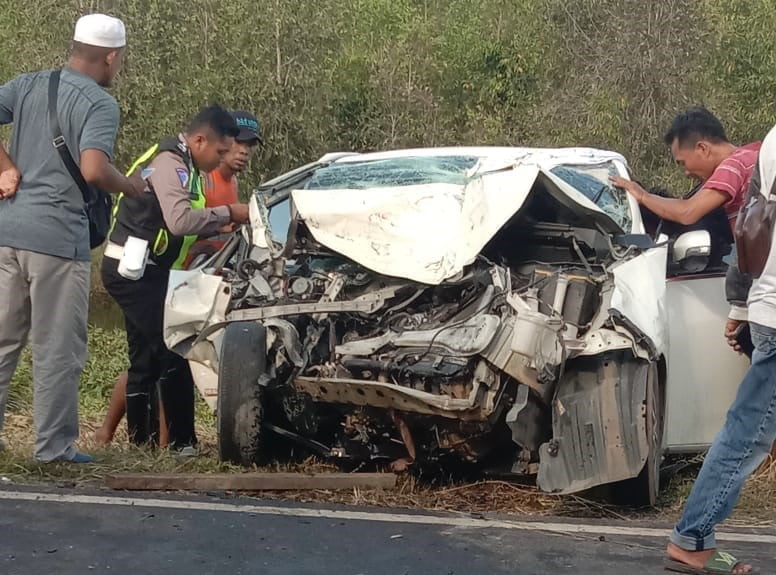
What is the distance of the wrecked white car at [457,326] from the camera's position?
4.53 meters

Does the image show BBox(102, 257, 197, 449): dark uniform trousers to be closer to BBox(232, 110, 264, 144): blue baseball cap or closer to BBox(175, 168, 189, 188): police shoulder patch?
BBox(175, 168, 189, 188): police shoulder patch

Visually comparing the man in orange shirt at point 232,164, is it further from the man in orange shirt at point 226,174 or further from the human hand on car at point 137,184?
the human hand on car at point 137,184

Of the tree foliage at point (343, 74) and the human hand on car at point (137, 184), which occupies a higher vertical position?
the tree foliage at point (343, 74)

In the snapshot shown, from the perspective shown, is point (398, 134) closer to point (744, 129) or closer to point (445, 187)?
point (744, 129)

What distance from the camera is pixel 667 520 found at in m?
4.80

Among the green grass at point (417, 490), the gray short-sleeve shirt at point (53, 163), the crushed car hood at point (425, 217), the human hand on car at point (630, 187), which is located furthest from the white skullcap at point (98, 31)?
the human hand on car at point (630, 187)

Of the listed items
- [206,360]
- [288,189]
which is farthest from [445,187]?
[206,360]

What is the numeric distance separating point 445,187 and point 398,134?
54.0 ft

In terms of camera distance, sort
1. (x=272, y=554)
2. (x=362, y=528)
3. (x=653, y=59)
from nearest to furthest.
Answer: (x=272, y=554), (x=362, y=528), (x=653, y=59)

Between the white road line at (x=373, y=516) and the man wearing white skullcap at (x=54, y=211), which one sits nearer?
the white road line at (x=373, y=516)

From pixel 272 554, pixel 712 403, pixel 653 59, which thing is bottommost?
pixel 272 554

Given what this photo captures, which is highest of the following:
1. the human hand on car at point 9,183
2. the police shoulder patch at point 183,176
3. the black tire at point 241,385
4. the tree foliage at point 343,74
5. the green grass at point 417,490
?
the tree foliage at point 343,74

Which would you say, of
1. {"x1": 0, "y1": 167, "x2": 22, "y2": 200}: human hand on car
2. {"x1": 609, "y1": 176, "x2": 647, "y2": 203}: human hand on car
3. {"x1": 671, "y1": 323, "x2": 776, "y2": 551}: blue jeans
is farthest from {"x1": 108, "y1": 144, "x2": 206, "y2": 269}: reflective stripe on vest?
{"x1": 671, "y1": 323, "x2": 776, "y2": 551}: blue jeans

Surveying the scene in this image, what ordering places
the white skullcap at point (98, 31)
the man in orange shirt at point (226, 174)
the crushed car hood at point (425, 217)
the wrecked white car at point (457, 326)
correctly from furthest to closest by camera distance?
the man in orange shirt at point (226, 174) < the white skullcap at point (98, 31) < the crushed car hood at point (425, 217) < the wrecked white car at point (457, 326)
